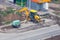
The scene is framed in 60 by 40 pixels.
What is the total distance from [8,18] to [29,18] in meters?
2.16

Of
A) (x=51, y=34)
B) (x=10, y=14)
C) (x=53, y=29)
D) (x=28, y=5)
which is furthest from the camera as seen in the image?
(x=28, y=5)

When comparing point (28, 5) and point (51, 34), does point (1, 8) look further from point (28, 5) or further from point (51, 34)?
point (51, 34)

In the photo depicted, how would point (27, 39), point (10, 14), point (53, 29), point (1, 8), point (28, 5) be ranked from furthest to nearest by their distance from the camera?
1. point (28, 5)
2. point (1, 8)
3. point (10, 14)
4. point (53, 29)
5. point (27, 39)

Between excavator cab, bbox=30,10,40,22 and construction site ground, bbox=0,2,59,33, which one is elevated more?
excavator cab, bbox=30,10,40,22

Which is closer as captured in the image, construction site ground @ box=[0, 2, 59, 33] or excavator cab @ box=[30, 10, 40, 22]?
construction site ground @ box=[0, 2, 59, 33]

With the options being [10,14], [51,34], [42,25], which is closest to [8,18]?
[10,14]

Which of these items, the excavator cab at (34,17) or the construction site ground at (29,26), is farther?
the excavator cab at (34,17)

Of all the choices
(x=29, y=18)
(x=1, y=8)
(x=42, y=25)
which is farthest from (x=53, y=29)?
(x=1, y=8)

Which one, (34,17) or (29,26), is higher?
(34,17)

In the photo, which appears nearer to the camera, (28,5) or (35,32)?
(35,32)

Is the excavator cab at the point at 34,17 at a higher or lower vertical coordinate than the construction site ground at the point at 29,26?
higher

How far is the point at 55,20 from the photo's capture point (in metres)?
30.7

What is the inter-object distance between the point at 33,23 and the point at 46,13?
12.6 ft

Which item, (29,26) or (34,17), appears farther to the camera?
(34,17)
